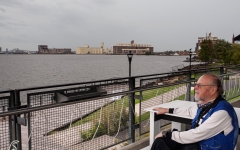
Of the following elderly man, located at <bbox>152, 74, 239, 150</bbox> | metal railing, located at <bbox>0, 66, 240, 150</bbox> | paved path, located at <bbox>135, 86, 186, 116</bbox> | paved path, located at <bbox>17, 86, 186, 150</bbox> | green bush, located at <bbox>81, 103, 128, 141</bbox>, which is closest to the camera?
elderly man, located at <bbox>152, 74, 239, 150</bbox>

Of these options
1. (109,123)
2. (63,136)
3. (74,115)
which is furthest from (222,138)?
(109,123)

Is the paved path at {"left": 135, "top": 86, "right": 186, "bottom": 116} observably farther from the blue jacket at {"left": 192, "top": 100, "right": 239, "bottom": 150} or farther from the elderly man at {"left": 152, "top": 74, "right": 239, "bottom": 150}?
the blue jacket at {"left": 192, "top": 100, "right": 239, "bottom": 150}

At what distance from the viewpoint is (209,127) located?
6.93ft

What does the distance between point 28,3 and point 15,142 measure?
131931mm

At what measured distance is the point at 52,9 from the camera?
122312mm

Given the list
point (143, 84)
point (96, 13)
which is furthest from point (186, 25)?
point (143, 84)

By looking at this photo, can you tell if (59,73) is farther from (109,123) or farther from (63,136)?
(63,136)

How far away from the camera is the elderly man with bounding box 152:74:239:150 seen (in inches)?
83.6

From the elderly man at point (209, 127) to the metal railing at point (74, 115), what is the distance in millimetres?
1080

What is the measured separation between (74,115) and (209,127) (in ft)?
5.96

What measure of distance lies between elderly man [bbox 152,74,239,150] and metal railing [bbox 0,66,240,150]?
3.54 ft

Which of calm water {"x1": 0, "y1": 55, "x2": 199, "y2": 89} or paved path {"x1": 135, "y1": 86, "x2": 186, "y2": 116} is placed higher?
paved path {"x1": 135, "y1": 86, "x2": 186, "y2": 116}

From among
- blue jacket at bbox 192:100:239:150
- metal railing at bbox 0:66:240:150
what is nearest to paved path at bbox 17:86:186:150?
metal railing at bbox 0:66:240:150

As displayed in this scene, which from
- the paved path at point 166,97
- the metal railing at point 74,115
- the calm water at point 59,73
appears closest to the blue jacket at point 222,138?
the metal railing at point 74,115
